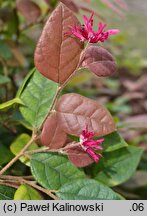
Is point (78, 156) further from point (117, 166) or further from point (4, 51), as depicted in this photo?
point (4, 51)

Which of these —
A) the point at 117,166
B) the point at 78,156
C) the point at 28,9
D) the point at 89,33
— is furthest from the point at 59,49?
the point at 28,9

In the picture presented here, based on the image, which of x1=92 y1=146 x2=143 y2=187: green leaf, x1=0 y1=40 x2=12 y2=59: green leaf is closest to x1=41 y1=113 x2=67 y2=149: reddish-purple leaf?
x1=92 y1=146 x2=143 y2=187: green leaf

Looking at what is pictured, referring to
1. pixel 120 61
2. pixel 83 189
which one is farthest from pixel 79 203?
pixel 120 61

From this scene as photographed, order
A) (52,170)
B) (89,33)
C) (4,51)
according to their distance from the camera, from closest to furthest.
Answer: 1. (89,33)
2. (52,170)
3. (4,51)

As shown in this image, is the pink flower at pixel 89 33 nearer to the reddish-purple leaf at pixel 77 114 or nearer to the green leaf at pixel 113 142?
the reddish-purple leaf at pixel 77 114

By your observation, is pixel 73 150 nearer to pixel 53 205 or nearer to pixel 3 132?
pixel 53 205

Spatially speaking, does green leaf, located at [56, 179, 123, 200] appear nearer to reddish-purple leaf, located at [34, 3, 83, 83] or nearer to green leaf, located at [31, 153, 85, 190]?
green leaf, located at [31, 153, 85, 190]

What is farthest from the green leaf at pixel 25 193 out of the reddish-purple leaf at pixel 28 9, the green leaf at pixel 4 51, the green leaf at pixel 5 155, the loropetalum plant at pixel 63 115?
the reddish-purple leaf at pixel 28 9
